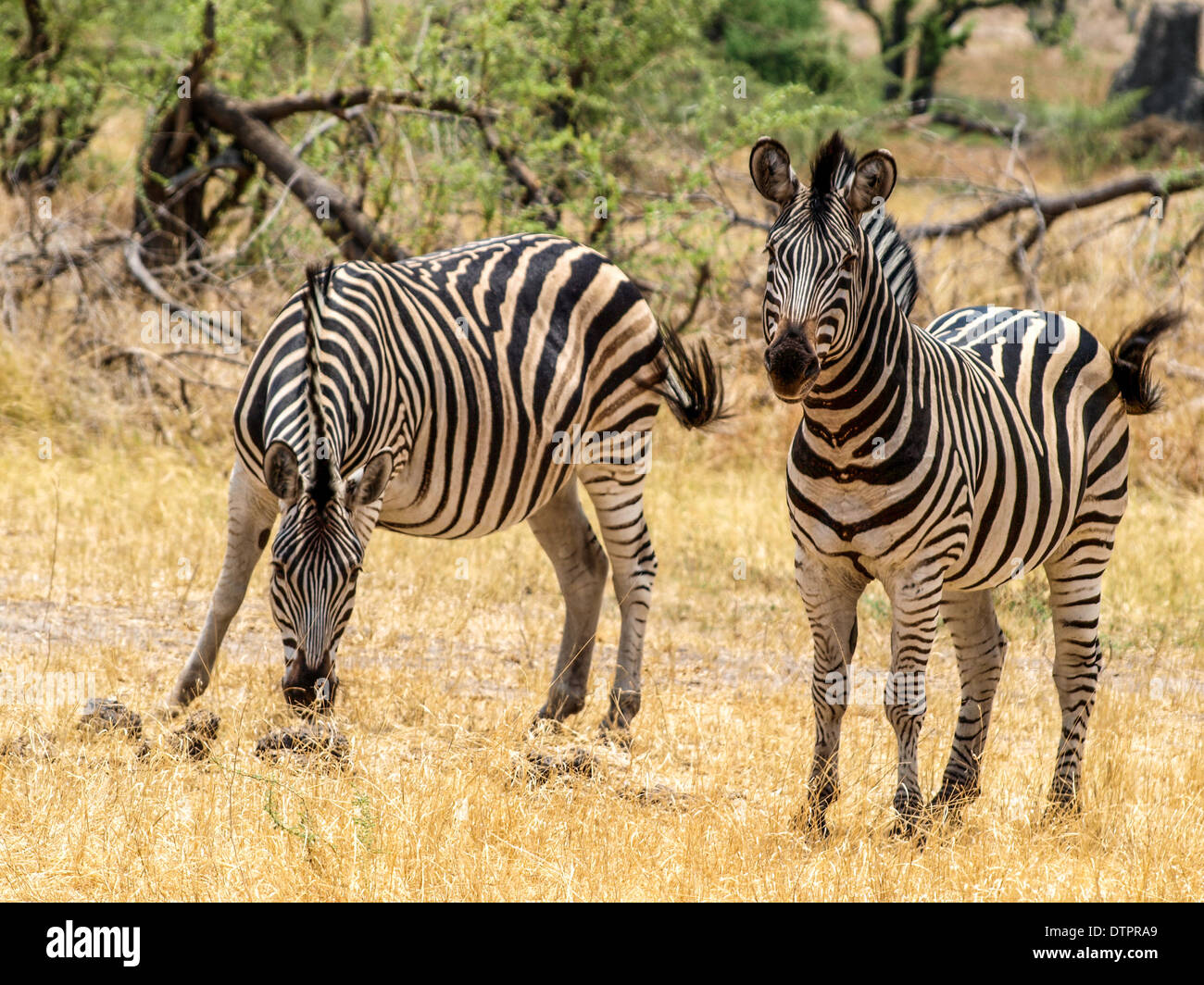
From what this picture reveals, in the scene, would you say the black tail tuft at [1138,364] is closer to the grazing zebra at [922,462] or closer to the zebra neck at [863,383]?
the grazing zebra at [922,462]

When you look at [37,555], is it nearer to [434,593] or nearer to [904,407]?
[434,593]

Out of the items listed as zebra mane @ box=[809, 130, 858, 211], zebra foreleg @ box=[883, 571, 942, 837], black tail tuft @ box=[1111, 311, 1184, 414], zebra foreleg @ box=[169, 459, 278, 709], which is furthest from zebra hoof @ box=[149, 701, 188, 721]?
black tail tuft @ box=[1111, 311, 1184, 414]

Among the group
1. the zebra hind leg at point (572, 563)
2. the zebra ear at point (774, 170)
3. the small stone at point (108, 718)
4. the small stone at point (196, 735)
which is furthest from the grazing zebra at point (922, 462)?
the small stone at point (108, 718)

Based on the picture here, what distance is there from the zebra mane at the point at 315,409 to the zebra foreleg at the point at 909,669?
187cm

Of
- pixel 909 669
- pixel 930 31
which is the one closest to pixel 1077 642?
pixel 909 669

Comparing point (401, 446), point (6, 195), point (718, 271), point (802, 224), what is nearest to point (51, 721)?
point (401, 446)

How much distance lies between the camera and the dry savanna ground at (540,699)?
391 cm

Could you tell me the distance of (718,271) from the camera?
10094 millimetres

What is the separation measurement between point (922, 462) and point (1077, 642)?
1.32m

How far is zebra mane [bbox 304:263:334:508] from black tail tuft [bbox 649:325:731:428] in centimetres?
169

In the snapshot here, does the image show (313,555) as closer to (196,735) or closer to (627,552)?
(196,735)

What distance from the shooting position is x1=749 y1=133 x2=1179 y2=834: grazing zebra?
3.93 meters

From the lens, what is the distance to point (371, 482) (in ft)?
14.8

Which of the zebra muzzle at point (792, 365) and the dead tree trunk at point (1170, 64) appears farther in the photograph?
the dead tree trunk at point (1170, 64)
